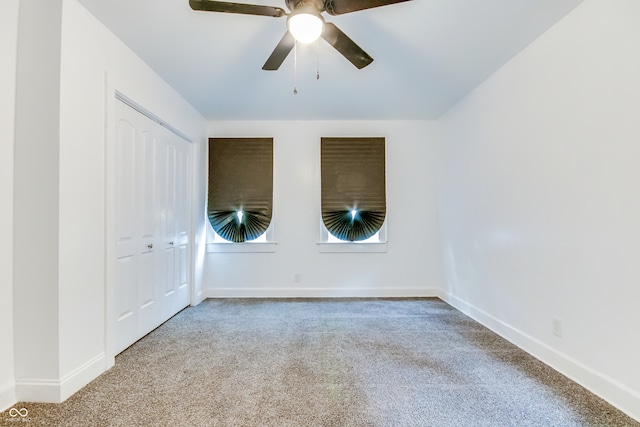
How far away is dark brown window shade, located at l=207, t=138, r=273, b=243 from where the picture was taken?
4316 mm

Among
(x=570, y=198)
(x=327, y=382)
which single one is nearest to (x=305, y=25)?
(x=570, y=198)

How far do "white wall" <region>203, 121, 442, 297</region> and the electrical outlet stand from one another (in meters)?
2.05

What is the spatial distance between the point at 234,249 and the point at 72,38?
2.89 meters

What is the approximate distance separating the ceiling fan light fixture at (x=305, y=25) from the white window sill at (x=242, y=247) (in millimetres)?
3053

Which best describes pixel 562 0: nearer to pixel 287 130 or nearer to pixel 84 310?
pixel 287 130

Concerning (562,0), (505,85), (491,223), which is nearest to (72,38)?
(562,0)

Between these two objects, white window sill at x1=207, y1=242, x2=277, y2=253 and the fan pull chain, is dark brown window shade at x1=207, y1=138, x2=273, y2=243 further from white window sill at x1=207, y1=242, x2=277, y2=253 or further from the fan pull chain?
the fan pull chain

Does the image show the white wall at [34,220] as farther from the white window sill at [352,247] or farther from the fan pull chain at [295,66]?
the white window sill at [352,247]

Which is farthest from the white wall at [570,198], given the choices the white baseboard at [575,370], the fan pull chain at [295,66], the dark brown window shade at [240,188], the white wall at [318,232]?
the dark brown window shade at [240,188]

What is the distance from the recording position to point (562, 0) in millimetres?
1992

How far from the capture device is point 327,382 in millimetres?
2084

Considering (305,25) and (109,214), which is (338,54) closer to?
(305,25)

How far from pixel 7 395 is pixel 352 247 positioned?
3.46 meters

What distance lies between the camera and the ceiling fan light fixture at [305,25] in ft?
5.35
